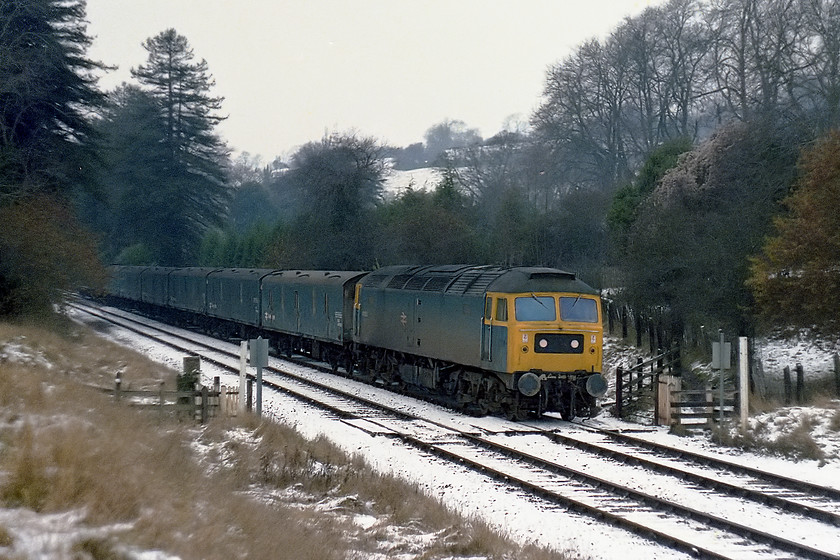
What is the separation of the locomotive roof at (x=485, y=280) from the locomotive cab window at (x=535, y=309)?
0.17 m

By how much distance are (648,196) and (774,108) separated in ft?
18.5

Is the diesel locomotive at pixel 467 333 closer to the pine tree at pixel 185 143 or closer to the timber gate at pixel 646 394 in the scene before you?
the timber gate at pixel 646 394

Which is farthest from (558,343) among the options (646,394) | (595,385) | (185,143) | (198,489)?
(185,143)

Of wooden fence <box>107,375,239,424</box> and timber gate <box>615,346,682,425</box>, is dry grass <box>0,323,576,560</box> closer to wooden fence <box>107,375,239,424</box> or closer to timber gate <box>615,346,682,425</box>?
wooden fence <box>107,375,239,424</box>

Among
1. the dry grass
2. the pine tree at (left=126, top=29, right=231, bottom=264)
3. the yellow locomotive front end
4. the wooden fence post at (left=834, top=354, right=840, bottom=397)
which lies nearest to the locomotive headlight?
the yellow locomotive front end

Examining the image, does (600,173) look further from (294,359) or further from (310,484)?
(310,484)

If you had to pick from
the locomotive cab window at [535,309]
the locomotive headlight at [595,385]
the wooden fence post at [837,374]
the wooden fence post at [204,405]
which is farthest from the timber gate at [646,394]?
the wooden fence post at [204,405]

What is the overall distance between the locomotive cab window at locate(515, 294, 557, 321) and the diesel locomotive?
19 mm

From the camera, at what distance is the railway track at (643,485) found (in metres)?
10.9

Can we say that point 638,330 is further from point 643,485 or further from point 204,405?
point 643,485

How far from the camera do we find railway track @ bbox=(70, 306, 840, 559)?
10.9 metres

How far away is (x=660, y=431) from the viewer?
62.2 feet

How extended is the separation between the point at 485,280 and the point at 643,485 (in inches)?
316

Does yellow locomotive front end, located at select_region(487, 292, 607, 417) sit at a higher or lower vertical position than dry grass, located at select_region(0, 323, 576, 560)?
higher
